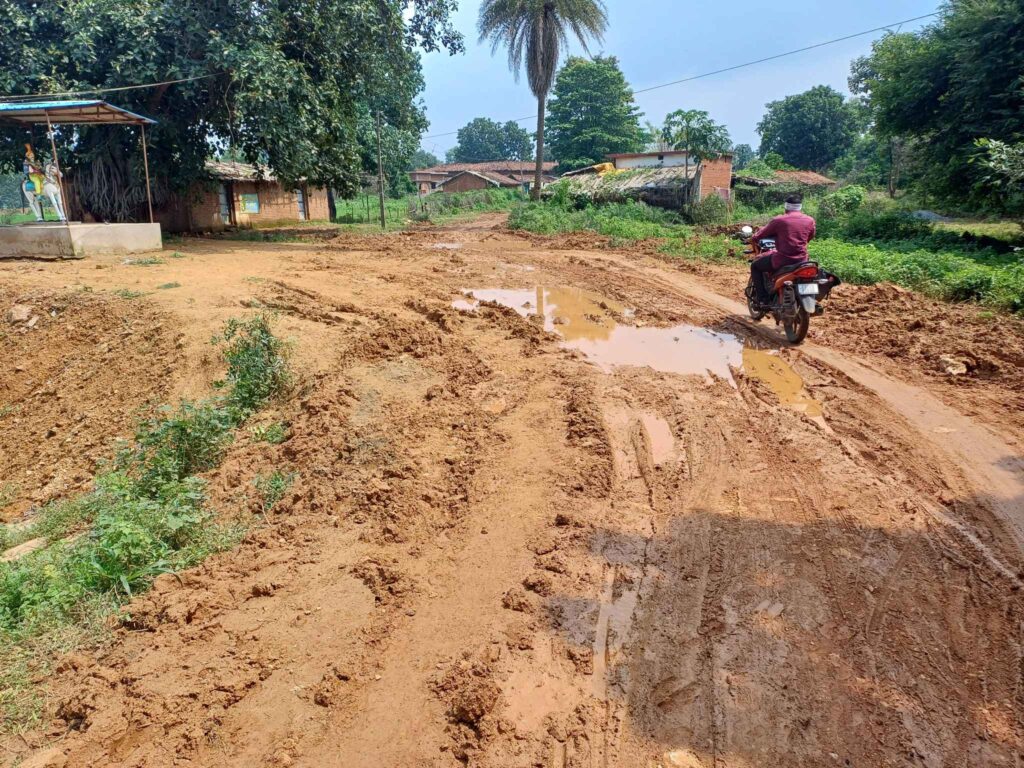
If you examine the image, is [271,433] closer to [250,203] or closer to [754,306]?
[754,306]

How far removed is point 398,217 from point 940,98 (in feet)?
75.3

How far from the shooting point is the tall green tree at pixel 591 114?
166ft

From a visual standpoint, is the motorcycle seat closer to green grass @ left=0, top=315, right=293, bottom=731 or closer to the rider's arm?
the rider's arm

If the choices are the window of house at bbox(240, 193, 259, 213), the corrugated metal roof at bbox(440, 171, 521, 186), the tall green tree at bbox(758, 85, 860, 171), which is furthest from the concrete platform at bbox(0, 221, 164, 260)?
the tall green tree at bbox(758, 85, 860, 171)

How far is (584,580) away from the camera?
3582 mm

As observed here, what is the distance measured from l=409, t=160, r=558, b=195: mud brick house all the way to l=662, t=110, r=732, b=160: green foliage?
77.6 ft

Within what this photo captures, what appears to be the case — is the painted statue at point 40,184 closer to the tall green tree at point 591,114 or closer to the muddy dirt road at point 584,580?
the muddy dirt road at point 584,580

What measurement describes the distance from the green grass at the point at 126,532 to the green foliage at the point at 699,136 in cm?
2239

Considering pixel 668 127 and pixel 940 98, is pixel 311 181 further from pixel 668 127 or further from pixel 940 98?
pixel 940 98

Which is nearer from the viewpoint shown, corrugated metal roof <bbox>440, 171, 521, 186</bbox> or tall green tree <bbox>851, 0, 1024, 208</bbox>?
tall green tree <bbox>851, 0, 1024, 208</bbox>

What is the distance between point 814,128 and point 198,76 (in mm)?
48425

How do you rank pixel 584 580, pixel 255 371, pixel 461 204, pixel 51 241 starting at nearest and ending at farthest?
pixel 584 580
pixel 255 371
pixel 51 241
pixel 461 204

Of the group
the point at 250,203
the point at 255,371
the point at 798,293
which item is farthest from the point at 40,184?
the point at 798,293

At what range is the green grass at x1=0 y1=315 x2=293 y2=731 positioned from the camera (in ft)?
11.2
